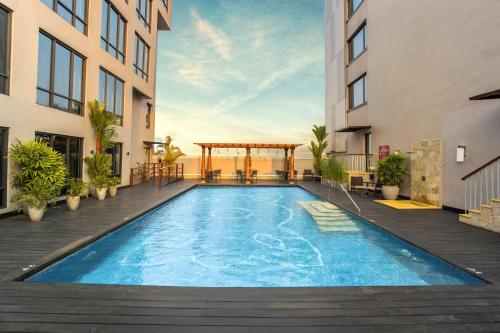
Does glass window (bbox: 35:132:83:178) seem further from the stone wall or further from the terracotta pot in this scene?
the stone wall

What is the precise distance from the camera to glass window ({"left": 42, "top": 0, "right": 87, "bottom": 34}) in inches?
330

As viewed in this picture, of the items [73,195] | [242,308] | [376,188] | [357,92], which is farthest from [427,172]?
[73,195]

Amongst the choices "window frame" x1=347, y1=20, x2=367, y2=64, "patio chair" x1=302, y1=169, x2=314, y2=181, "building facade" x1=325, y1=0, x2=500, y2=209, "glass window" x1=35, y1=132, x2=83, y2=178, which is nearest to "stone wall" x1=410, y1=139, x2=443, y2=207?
"building facade" x1=325, y1=0, x2=500, y2=209

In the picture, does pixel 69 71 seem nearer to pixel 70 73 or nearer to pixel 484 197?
pixel 70 73

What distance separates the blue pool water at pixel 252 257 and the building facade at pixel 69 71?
4.06 metres

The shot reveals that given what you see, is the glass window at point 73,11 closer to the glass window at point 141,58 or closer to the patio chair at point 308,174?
the glass window at point 141,58

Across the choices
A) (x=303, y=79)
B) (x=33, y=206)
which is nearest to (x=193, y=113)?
(x=303, y=79)

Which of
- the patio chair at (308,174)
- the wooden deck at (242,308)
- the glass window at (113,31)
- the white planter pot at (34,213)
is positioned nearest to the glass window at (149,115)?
the glass window at (113,31)

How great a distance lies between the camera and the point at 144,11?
51.8 ft

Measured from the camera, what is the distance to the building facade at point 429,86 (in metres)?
7.13

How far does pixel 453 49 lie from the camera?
8.08m

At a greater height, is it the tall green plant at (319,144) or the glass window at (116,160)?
the tall green plant at (319,144)

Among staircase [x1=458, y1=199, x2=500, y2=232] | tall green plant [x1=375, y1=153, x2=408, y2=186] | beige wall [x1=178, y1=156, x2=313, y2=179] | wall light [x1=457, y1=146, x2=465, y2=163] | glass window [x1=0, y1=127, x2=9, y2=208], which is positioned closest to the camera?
staircase [x1=458, y1=199, x2=500, y2=232]

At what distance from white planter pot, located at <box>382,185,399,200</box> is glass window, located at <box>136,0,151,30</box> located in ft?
50.3
